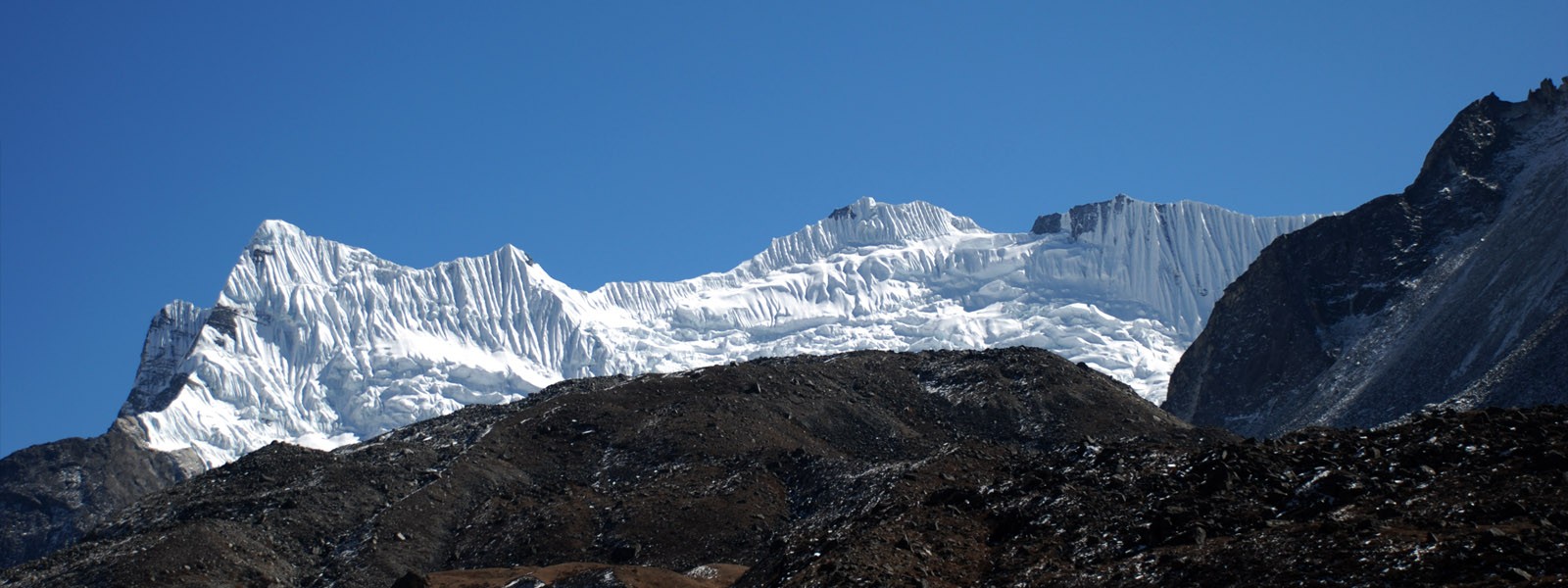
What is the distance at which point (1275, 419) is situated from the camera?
147375 millimetres

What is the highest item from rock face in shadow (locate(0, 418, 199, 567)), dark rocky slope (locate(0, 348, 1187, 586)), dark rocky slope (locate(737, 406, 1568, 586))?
rock face in shadow (locate(0, 418, 199, 567))

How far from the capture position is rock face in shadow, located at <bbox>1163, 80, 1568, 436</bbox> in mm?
124812

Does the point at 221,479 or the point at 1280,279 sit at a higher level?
the point at 1280,279

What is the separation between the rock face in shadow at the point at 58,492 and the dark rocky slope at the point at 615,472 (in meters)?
74.1

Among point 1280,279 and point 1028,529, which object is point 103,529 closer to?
point 1028,529

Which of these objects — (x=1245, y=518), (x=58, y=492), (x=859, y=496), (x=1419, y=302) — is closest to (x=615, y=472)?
(x=859, y=496)

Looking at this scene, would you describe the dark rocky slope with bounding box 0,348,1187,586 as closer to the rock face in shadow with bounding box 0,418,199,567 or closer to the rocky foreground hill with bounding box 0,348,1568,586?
the rocky foreground hill with bounding box 0,348,1568,586

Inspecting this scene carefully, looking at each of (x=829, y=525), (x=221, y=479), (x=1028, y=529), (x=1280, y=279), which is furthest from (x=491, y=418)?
(x=1280, y=279)

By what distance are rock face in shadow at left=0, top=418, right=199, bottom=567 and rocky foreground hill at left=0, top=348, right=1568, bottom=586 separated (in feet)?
242

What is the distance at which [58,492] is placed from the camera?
178m

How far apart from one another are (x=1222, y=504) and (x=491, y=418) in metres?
67.3

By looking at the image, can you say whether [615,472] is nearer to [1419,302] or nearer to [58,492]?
[1419,302]

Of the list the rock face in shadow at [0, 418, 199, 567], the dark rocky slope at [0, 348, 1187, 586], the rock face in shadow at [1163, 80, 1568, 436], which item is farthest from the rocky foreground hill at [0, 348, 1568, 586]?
the rock face in shadow at [0, 418, 199, 567]

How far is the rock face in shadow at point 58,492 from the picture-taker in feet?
536
